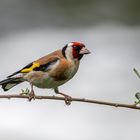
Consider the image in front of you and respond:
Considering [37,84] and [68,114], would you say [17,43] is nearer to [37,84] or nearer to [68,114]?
[68,114]

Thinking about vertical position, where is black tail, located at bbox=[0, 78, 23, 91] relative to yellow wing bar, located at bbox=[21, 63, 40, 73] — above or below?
below

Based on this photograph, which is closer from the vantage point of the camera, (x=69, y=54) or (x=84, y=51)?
(x=84, y=51)

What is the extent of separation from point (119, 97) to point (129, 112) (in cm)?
18

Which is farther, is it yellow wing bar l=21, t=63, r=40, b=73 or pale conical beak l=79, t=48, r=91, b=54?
yellow wing bar l=21, t=63, r=40, b=73

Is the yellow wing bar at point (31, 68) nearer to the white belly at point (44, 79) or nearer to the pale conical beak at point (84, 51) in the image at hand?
the white belly at point (44, 79)

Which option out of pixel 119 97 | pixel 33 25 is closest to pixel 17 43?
pixel 33 25

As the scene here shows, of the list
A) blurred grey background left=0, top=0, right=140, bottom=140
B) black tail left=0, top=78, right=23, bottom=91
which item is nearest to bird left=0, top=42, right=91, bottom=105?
black tail left=0, top=78, right=23, bottom=91

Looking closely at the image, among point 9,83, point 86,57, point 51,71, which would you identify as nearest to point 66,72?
point 51,71

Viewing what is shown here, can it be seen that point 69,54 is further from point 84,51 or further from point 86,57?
point 86,57

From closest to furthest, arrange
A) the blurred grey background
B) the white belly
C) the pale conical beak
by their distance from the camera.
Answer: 1. the pale conical beak
2. the white belly
3. the blurred grey background

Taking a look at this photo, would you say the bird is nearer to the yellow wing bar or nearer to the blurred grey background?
the yellow wing bar

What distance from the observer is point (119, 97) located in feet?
19.9

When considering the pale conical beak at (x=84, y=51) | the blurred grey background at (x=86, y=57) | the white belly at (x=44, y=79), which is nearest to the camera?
the pale conical beak at (x=84, y=51)

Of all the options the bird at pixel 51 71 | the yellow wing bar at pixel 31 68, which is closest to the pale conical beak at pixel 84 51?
the bird at pixel 51 71
